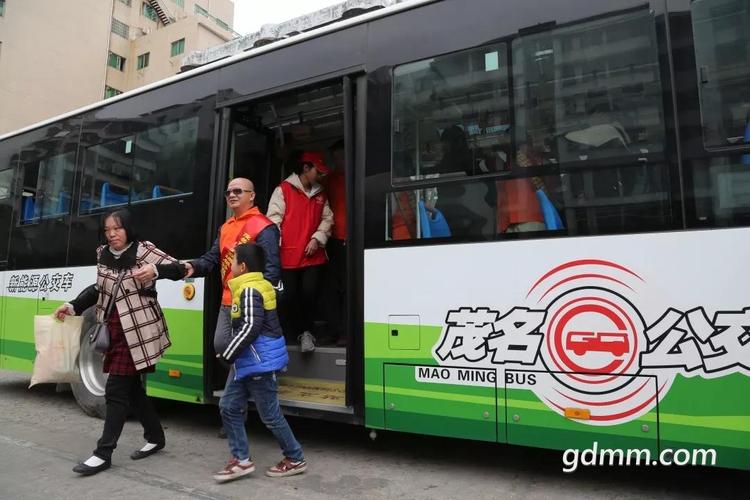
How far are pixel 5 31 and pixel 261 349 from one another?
30.9 meters

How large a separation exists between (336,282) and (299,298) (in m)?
0.65

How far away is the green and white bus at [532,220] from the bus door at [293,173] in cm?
4

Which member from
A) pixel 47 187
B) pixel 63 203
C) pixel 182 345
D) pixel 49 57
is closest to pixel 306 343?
pixel 182 345

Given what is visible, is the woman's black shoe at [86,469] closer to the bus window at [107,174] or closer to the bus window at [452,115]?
the bus window at [107,174]

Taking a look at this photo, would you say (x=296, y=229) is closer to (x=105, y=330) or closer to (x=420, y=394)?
(x=105, y=330)

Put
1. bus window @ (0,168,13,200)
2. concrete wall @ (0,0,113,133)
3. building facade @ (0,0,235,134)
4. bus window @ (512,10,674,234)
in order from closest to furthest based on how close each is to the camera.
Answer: bus window @ (512,10,674,234) < bus window @ (0,168,13,200) < concrete wall @ (0,0,113,133) < building facade @ (0,0,235,134)

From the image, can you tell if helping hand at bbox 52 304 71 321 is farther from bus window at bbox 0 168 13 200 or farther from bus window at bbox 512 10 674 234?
bus window at bbox 512 10 674 234

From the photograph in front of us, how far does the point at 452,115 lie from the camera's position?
362cm

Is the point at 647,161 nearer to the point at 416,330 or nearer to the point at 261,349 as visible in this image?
the point at 416,330

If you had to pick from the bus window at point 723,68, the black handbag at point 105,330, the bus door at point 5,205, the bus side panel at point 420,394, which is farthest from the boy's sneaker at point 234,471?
the bus door at point 5,205

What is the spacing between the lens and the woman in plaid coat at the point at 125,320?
385cm

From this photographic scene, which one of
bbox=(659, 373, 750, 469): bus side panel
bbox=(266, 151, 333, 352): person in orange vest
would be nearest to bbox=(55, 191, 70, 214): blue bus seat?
bbox=(266, 151, 333, 352): person in orange vest

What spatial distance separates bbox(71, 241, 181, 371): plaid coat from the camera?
3.87 metres

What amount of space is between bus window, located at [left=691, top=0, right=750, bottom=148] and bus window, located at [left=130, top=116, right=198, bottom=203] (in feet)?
13.0
